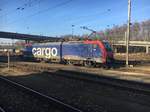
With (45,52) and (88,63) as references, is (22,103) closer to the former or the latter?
(88,63)

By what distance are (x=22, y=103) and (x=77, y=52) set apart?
24659mm

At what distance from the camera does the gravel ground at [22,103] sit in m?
12.0

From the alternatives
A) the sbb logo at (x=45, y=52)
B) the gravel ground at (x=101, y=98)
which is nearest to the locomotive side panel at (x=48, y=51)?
the sbb logo at (x=45, y=52)

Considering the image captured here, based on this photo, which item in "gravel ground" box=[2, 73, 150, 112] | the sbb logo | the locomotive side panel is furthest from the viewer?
the sbb logo

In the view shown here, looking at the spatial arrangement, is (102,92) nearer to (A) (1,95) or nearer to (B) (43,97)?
(B) (43,97)

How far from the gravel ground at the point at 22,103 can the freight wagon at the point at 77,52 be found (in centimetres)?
1842

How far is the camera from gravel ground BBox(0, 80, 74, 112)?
12038 millimetres

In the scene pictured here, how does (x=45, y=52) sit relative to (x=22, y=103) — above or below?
above

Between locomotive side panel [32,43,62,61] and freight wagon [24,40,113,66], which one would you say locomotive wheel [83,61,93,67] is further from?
locomotive side panel [32,43,62,61]

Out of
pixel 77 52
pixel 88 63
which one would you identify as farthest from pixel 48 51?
pixel 88 63

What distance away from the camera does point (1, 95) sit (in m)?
15.8

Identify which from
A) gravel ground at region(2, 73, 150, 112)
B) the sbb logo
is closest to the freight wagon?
the sbb logo

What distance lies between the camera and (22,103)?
13391 millimetres

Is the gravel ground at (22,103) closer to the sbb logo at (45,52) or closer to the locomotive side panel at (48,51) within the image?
the locomotive side panel at (48,51)
